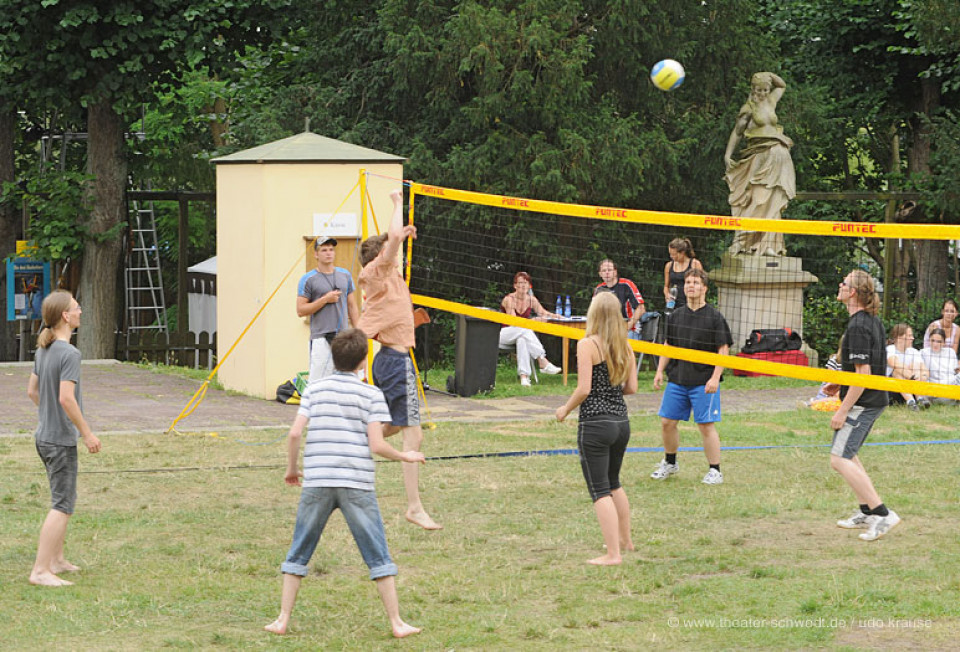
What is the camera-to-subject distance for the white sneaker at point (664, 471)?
945cm

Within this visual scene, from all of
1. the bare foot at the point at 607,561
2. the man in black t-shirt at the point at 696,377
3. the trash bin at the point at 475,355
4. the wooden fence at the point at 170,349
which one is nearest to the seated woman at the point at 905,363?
the trash bin at the point at 475,355

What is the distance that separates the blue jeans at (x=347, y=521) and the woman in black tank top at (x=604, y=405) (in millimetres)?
1699

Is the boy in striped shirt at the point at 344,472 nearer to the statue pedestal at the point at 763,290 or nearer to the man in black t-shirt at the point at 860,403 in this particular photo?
the man in black t-shirt at the point at 860,403

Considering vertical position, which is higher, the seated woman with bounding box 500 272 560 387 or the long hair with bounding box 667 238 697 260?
the long hair with bounding box 667 238 697 260

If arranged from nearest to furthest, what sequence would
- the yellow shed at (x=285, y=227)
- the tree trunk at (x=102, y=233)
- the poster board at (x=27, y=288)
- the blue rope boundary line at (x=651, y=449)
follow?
the blue rope boundary line at (x=651, y=449), the yellow shed at (x=285, y=227), the tree trunk at (x=102, y=233), the poster board at (x=27, y=288)

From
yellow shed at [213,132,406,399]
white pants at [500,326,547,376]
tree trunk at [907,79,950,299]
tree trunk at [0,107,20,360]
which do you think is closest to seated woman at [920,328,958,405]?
white pants at [500,326,547,376]

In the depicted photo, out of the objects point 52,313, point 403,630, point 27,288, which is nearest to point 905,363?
point 403,630

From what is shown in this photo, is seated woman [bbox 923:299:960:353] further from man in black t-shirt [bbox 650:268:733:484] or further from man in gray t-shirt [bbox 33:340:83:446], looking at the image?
man in gray t-shirt [bbox 33:340:83:446]

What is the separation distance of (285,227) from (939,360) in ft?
24.1

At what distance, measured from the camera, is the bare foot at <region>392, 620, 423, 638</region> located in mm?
5664

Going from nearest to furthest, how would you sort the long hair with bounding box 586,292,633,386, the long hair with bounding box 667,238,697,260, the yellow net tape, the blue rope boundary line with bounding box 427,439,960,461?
1. the long hair with bounding box 586,292,633,386
2. the yellow net tape
3. the blue rope boundary line with bounding box 427,439,960,461
4. the long hair with bounding box 667,238,697,260

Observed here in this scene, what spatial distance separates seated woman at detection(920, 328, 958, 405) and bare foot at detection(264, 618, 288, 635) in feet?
32.7

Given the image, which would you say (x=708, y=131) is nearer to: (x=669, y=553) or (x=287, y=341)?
(x=287, y=341)

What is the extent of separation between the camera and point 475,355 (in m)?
14.4
